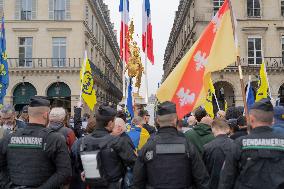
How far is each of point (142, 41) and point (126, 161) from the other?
14.7 metres

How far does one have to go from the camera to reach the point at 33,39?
33406mm

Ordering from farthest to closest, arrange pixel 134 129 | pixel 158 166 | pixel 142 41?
pixel 142 41 < pixel 134 129 < pixel 158 166

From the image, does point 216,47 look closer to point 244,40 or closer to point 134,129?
point 134,129

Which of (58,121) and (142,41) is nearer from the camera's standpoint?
(58,121)

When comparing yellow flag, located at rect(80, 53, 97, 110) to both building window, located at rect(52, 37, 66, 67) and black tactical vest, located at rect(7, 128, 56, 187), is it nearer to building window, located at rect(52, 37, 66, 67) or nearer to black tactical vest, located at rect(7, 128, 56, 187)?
black tactical vest, located at rect(7, 128, 56, 187)

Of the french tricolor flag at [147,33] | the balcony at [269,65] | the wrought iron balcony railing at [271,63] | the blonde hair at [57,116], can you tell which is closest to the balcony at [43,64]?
the balcony at [269,65]

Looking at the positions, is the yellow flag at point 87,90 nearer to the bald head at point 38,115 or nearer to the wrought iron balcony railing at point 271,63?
the bald head at point 38,115

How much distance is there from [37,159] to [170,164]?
1.49 m

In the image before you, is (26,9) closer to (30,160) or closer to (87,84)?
(87,84)

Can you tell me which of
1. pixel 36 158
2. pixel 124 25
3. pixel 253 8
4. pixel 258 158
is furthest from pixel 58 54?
pixel 258 158

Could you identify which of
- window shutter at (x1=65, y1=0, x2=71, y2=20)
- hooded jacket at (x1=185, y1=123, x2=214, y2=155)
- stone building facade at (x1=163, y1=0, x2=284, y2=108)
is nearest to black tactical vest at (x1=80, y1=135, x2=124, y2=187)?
hooded jacket at (x1=185, y1=123, x2=214, y2=155)

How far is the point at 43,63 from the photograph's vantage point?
3316 cm

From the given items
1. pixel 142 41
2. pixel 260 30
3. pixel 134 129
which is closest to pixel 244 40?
pixel 260 30

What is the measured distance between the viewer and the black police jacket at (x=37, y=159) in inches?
185
